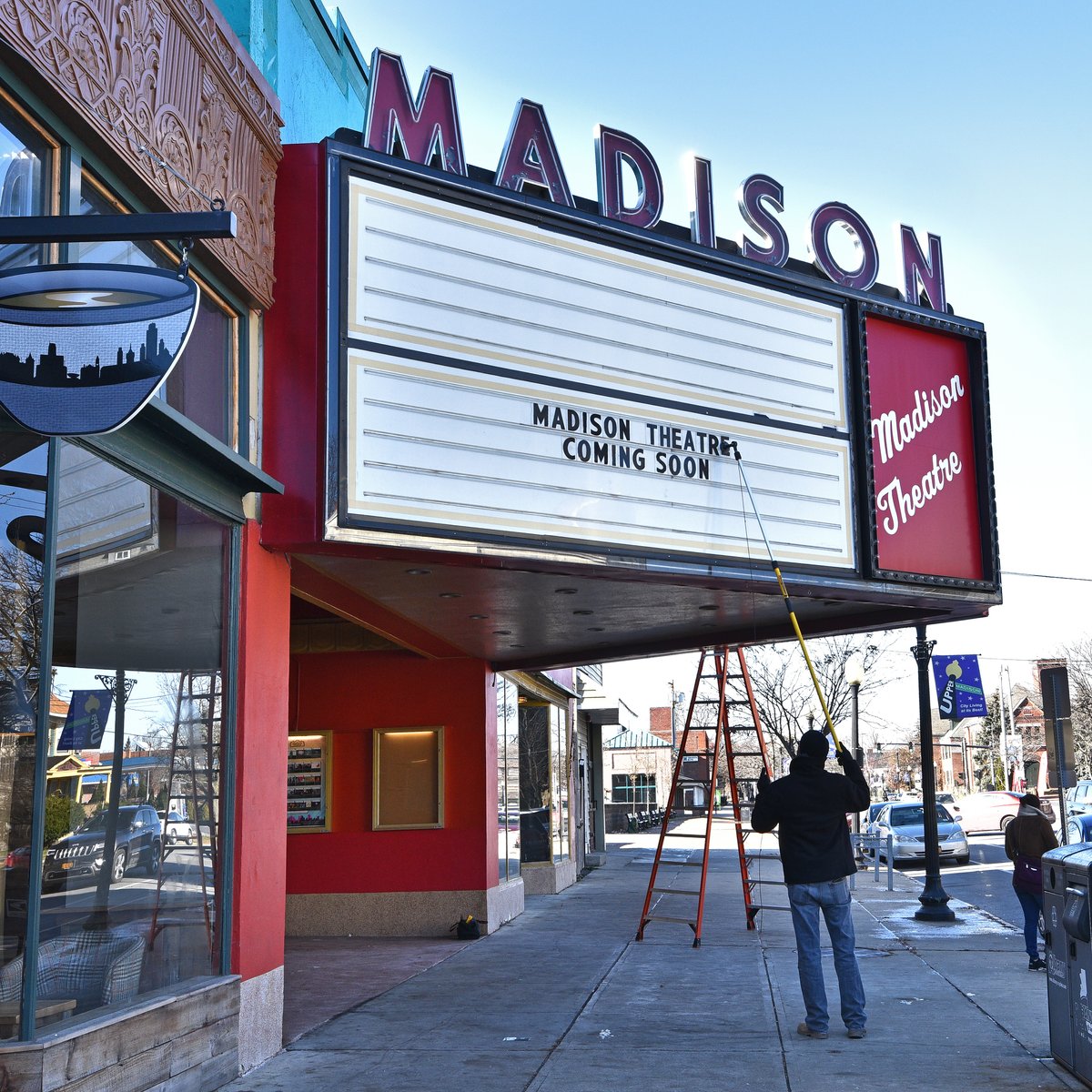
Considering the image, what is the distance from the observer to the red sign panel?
11.0 metres

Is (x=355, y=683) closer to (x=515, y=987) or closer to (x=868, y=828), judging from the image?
(x=515, y=987)

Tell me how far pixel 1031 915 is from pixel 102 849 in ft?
27.2

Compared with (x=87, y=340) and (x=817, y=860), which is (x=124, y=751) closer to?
(x=87, y=340)

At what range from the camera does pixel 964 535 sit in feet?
37.8

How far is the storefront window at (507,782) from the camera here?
1638 cm

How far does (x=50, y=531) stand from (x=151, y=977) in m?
2.64

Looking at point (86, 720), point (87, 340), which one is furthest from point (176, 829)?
point (87, 340)

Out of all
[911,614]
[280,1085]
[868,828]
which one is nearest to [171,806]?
[280,1085]

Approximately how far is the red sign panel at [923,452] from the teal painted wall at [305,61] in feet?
18.3

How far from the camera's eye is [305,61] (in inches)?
431

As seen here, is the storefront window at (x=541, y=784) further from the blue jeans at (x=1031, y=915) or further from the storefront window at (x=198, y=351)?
the storefront window at (x=198, y=351)

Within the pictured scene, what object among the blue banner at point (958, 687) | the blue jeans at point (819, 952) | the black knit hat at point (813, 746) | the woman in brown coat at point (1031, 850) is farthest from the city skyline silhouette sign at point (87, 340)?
the blue banner at point (958, 687)

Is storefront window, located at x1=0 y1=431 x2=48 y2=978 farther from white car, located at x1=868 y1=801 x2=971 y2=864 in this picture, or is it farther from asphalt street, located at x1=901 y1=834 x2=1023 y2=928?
white car, located at x1=868 y1=801 x2=971 y2=864

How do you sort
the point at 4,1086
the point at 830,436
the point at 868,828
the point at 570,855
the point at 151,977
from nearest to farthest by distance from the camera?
1. the point at 4,1086
2. the point at 151,977
3. the point at 830,436
4. the point at 570,855
5. the point at 868,828
